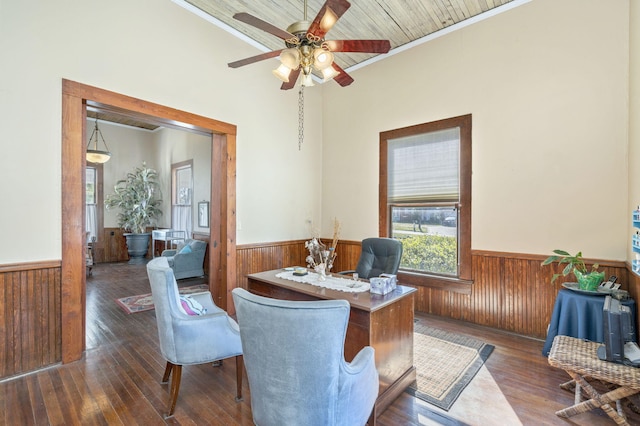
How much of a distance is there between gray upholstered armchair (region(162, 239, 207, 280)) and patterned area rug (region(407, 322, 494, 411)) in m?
4.34

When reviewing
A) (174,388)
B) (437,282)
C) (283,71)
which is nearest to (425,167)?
(437,282)

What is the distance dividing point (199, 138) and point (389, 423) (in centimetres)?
635

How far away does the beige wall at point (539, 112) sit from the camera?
2.80m

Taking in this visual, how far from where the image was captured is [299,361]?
124 centimetres

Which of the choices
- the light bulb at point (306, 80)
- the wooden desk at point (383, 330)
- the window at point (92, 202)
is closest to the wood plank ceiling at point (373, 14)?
the light bulb at point (306, 80)

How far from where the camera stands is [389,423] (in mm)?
1896

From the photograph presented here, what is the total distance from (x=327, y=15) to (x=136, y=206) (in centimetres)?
727

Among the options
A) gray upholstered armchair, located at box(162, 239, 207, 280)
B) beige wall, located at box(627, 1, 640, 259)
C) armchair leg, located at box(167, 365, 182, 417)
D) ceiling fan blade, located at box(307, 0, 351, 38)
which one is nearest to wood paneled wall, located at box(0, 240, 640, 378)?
beige wall, located at box(627, 1, 640, 259)

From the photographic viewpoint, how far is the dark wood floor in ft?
6.31

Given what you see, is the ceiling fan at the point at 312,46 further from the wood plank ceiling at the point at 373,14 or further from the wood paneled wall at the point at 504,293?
the wood paneled wall at the point at 504,293

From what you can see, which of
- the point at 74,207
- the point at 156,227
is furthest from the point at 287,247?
the point at 156,227

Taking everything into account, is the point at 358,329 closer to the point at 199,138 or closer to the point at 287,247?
the point at 287,247

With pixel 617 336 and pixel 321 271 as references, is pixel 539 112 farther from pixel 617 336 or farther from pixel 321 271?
pixel 321 271

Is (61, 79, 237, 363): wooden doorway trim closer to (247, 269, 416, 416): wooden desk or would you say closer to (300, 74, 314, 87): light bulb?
(300, 74, 314, 87): light bulb
